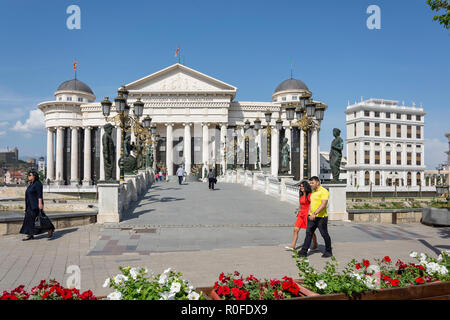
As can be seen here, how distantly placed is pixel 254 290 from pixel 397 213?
15466mm

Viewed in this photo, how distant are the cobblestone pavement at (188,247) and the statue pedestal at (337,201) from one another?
886 millimetres

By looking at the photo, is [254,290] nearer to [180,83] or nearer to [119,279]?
[119,279]

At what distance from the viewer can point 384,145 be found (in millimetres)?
84625

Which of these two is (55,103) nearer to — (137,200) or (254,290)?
(137,200)

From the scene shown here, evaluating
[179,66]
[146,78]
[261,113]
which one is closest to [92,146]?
[146,78]

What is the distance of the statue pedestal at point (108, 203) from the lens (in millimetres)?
13164

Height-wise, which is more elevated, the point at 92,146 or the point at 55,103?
the point at 55,103

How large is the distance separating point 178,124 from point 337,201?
52.6 m

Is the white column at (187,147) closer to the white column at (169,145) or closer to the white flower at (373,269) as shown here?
the white column at (169,145)

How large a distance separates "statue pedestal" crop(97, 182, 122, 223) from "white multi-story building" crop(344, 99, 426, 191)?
76.7m

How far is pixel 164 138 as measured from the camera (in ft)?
227

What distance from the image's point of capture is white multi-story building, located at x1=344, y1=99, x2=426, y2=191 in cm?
8325

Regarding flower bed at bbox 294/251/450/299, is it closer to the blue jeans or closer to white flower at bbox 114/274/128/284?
white flower at bbox 114/274/128/284
